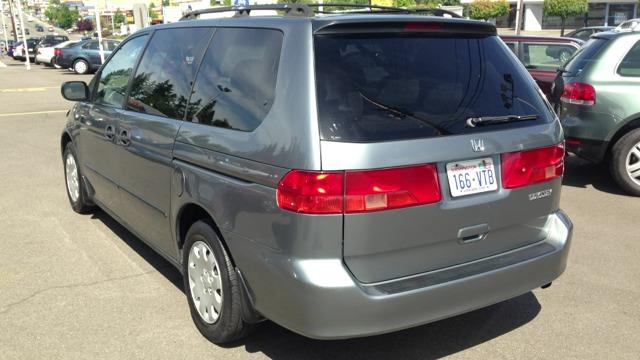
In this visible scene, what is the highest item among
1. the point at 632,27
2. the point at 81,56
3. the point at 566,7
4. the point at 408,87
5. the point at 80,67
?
the point at 566,7

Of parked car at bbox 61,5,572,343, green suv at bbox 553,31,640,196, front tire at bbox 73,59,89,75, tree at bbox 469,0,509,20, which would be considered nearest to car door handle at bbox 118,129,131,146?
parked car at bbox 61,5,572,343

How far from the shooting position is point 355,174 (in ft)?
8.64

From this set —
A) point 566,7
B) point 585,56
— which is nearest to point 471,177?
point 585,56

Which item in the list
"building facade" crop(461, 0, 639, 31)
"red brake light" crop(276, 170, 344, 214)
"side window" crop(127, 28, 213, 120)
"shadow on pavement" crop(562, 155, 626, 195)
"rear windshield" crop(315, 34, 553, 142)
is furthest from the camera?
"building facade" crop(461, 0, 639, 31)

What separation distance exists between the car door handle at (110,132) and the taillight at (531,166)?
9.22 ft

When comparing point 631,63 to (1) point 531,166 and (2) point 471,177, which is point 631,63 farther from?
(2) point 471,177

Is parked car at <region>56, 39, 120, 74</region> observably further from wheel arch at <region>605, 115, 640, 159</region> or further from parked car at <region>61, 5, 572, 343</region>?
parked car at <region>61, 5, 572, 343</region>

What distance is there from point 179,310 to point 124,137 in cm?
127

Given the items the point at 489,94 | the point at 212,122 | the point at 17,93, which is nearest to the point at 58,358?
the point at 212,122

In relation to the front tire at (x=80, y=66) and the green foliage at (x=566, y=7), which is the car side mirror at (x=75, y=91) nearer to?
the front tire at (x=80, y=66)

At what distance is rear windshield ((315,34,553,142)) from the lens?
2725mm

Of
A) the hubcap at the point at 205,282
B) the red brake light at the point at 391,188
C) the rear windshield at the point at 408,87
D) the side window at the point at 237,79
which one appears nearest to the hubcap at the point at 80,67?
the side window at the point at 237,79

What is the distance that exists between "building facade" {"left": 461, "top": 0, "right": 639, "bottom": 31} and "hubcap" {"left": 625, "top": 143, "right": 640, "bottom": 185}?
58244mm

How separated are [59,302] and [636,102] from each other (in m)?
5.77
